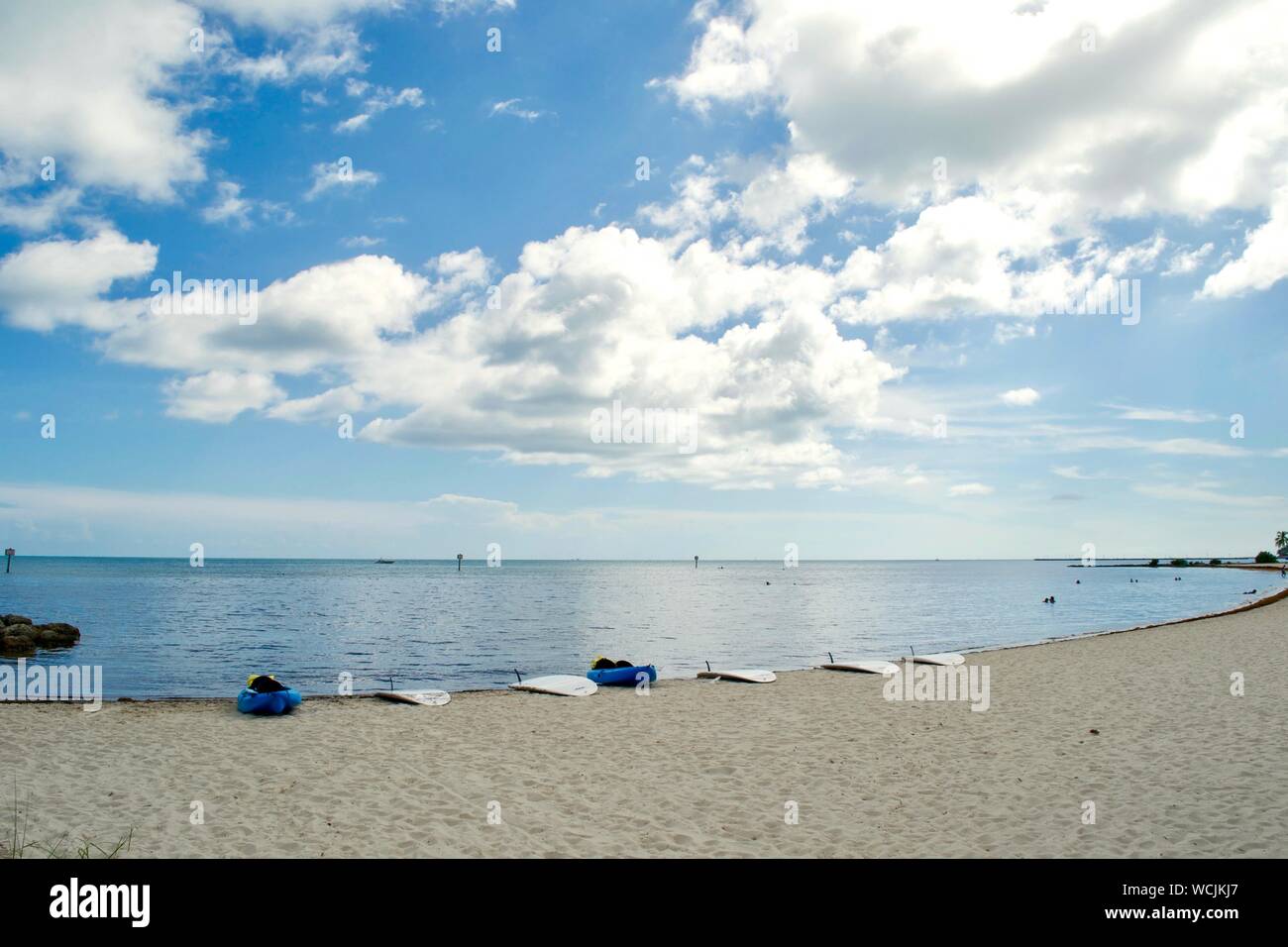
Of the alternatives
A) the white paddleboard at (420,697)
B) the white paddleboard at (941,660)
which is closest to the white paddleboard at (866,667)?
the white paddleboard at (941,660)

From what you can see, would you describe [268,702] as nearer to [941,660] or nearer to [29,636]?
[941,660]

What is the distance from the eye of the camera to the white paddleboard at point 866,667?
2462cm

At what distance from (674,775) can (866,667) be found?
48.4ft

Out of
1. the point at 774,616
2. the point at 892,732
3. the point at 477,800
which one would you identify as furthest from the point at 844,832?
the point at 774,616

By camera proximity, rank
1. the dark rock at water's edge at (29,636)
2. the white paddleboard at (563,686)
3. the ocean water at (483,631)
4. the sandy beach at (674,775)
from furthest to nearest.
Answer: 1. the dark rock at water's edge at (29,636)
2. the ocean water at (483,631)
3. the white paddleboard at (563,686)
4. the sandy beach at (674,775)

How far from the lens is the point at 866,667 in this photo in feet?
82.1

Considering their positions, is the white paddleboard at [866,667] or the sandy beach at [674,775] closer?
the sandy beach at [674,775]

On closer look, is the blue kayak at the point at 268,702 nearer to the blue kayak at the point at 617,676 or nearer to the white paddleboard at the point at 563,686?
the white paddleboard at the point at 563,686

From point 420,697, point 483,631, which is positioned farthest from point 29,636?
point 420,697

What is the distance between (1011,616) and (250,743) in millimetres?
56774

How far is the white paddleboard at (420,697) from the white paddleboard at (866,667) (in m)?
12.7

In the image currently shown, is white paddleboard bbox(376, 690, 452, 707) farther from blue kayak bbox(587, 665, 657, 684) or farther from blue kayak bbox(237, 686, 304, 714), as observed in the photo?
blue kayak bbox(587, 665, 657, 684)
